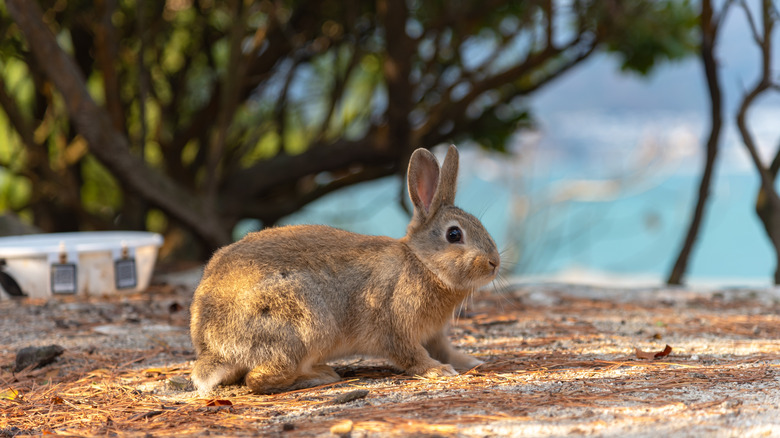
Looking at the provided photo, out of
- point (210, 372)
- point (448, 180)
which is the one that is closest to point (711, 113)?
point (448, 180)

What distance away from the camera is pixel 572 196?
1326cm

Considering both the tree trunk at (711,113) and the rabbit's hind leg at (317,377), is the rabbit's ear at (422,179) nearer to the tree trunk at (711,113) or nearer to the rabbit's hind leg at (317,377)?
the rabbit's hind leg at (317,377)

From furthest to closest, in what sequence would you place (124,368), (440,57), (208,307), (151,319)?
(440,57), (151,319), (124,368), (208,307)

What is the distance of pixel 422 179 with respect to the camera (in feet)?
12.1

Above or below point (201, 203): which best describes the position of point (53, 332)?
below

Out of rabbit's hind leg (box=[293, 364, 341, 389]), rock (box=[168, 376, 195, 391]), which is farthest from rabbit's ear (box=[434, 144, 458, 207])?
rock (box=[168, 376, 195, 391])

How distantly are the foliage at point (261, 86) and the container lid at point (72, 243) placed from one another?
0.82 m

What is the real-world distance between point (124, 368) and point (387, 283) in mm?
1505

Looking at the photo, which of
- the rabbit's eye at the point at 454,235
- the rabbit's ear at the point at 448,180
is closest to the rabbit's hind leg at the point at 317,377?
the rabbit's eye at the point at 454,235

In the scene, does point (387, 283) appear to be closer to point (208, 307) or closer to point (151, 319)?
point (208, 307)

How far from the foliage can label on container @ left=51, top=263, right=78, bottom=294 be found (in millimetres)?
1547

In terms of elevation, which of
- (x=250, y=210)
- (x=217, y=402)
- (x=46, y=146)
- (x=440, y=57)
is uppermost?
(x=440, y=57)

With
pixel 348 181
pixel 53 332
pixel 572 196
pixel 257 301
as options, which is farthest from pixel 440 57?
pixel 257 301

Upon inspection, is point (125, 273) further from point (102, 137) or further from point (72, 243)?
point (102, 137)
